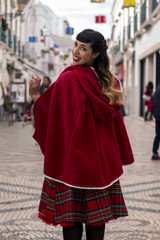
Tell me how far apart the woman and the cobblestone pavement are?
3.15 feet

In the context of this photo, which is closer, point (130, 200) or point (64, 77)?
point (64, 77)

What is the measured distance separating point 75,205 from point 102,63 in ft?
2.77

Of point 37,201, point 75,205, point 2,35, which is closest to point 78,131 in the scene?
point 75,205

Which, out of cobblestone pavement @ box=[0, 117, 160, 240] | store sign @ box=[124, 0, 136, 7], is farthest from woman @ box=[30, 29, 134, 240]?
store sign @ box=[124, 0, 136, 7]

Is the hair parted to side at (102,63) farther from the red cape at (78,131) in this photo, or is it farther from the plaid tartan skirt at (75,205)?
the plaid tartan skirt at (75,205)

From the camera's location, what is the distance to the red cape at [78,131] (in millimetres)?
2348

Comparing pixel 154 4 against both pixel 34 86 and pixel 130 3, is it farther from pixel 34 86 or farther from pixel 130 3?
pixel 34 86

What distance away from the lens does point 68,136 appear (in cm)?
238

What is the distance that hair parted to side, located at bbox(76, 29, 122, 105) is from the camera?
8.18ft

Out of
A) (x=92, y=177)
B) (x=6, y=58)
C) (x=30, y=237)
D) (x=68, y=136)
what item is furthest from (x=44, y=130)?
(x=6, y=58)

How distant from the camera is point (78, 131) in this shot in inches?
92.1

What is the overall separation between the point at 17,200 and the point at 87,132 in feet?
7.33

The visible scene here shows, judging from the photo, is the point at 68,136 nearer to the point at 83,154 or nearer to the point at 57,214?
the point at 83,154

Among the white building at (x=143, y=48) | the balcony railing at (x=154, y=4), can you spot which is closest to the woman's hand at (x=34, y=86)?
the white building at (x=143, y=48)
